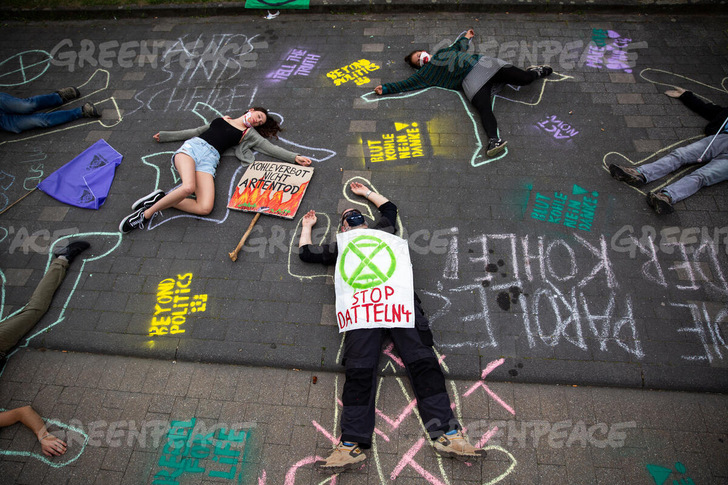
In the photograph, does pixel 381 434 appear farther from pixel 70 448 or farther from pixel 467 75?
pixel 467 75

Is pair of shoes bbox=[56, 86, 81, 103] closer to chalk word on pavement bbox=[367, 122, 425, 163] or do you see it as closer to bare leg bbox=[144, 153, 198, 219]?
bare leg bbox=[144, 153, 198, 219]

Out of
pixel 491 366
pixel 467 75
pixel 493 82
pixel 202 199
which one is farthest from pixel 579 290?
pixel 202 199

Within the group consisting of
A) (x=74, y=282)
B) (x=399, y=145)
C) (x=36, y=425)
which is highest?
(x=399, y=145)

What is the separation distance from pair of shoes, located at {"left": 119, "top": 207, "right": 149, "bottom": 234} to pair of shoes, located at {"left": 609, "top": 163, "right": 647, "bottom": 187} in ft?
20.4

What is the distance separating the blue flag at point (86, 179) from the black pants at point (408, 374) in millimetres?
4212

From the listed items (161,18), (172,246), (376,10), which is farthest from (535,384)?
(161,18)

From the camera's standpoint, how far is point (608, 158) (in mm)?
5168

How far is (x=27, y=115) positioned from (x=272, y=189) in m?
4.49

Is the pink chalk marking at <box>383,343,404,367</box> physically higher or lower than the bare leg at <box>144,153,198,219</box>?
lower

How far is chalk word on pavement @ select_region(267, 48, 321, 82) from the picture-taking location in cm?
647

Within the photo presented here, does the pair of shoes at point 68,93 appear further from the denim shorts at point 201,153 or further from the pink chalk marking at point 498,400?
the pink chalk marking at point 498,400

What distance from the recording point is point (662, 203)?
456 cm

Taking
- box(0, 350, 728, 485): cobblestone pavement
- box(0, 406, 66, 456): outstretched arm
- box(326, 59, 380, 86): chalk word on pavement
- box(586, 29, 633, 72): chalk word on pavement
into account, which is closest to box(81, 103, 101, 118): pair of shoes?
box(326, 59, 380, 86): chalk word on pavement

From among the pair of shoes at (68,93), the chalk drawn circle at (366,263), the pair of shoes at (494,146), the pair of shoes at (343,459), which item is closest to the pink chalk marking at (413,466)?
the pair of shoes at (343,459)
